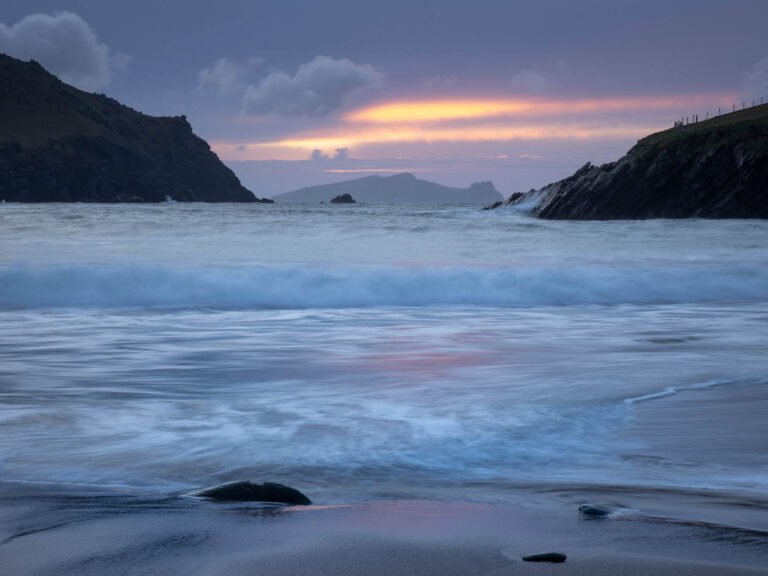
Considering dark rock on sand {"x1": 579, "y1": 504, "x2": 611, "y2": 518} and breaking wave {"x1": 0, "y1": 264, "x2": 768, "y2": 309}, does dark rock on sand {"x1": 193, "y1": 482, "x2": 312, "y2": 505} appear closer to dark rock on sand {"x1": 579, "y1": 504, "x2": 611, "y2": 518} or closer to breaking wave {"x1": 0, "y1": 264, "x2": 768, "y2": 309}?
dark rock on sand {"x1": 579, "y1": 504, "x2": 611, "y2": 518}

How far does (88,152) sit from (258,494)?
160925 mm

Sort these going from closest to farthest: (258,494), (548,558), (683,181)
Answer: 1. (548,558)
2. (258,494)
3. (683,181)

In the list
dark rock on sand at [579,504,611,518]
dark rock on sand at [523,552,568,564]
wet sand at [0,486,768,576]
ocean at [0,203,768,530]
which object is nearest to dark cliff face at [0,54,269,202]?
ocean at [0,203,768,530]

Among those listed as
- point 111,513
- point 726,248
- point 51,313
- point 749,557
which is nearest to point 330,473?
point 111,513

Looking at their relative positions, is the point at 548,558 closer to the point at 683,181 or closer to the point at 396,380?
the point at 396,380

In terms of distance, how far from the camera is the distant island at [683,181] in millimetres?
39469

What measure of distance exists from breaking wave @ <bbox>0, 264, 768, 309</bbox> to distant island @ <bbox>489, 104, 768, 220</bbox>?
24.7 meters

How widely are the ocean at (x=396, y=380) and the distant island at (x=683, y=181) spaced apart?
23.7 metres

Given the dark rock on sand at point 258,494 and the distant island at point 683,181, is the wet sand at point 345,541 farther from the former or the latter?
→ the distant island at point 683,181

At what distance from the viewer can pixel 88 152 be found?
153m

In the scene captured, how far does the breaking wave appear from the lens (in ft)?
45.3

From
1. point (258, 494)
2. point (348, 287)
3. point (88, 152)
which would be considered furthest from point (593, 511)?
point (88, 152)

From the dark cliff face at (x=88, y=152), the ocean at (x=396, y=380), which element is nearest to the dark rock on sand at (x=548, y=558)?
the ocean at (x=396, y=380)

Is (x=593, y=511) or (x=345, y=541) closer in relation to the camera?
(x=345, y=541)
